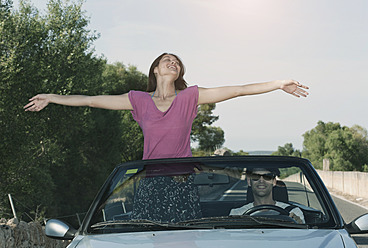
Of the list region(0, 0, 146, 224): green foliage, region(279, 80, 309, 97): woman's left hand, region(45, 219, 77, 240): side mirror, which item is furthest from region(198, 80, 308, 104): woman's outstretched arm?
region(0, 0, 146, 224): green foliage

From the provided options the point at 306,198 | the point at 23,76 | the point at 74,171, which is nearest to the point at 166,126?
the point at 306,198

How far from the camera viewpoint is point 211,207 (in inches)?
169

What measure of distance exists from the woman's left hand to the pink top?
73cm

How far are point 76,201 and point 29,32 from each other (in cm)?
1825

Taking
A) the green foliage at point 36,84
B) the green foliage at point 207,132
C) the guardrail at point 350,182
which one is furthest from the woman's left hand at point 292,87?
the green foliage at point 207,132

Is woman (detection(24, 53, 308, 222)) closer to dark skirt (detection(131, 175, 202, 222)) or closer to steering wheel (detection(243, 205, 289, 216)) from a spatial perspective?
dark skirt (detection(131, 175, 202, 222))

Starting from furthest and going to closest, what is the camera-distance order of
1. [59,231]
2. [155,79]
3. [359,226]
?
[155,79]
[59,231]
[359,226]

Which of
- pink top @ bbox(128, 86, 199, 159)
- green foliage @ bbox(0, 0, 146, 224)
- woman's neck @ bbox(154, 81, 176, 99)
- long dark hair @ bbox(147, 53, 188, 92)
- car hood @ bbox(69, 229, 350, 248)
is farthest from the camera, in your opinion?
green foliage @ bbox(0, 0, 146, 224)

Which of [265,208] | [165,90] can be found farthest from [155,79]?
[265,208]

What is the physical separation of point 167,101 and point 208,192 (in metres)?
1.04

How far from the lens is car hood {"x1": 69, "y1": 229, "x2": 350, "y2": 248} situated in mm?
3324

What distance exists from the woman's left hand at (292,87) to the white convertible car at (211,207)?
0.89 meters

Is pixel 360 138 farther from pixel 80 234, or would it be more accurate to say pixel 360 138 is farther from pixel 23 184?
pixel 80 234

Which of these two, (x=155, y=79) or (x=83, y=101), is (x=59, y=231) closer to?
(x=83, y=101)
